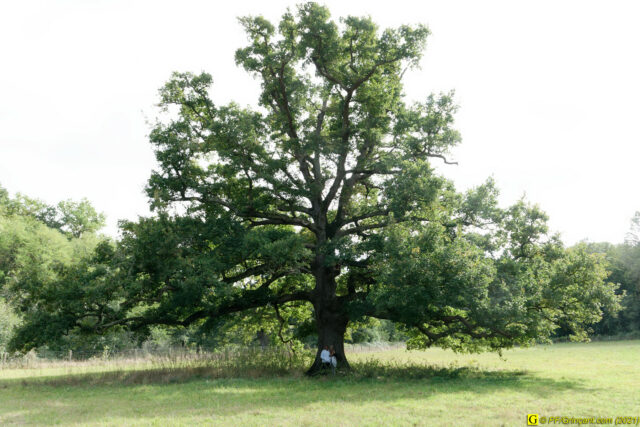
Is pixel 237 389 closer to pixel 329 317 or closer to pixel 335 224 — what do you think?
pixel 329 317

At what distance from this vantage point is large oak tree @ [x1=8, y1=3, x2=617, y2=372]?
16844mm

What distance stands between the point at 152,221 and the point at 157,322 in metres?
4.82

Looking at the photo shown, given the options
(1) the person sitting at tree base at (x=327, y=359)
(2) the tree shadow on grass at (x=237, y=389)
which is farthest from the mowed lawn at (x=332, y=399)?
(1) the person sitting at tree base at (x=327, y=359)

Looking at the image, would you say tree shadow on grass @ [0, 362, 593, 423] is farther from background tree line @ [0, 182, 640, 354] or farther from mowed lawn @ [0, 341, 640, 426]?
background tree line @ [0, 182, 640, 354]

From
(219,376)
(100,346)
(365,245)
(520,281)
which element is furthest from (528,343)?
(100,346)

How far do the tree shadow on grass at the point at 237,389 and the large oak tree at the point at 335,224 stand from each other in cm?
201

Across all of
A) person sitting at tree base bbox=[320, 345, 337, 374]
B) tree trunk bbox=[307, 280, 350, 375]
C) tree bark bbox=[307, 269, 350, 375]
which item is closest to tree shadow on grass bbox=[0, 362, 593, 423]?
person sitting at tree base bbox=[320, 345, 337, 374]

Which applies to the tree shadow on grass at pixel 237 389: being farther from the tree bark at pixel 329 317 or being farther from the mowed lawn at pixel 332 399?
the tree bark at pixel 329 317

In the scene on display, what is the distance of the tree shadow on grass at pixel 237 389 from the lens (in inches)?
476

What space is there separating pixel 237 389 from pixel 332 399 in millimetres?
4195

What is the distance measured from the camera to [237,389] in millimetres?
15617

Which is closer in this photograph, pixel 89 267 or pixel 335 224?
pixel 89 267

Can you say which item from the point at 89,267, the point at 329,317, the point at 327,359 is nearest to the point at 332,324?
the point at 329,317

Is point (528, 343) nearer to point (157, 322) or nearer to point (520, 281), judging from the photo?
point (520, 281)
